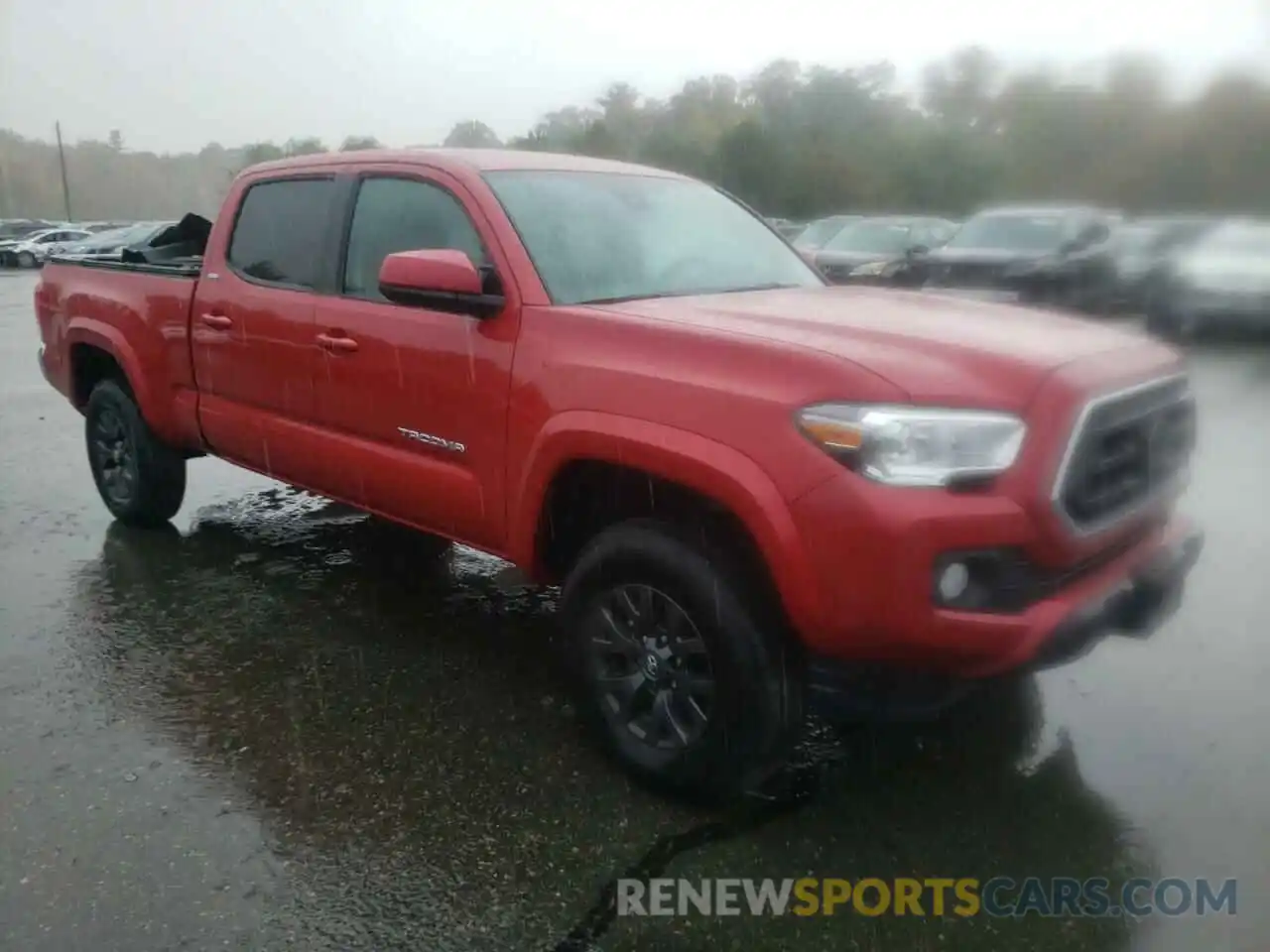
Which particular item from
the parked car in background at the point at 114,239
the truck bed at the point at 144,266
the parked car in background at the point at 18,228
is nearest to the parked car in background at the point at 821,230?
the truck bed at the point at 144,266

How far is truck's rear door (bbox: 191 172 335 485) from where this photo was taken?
4.37 m

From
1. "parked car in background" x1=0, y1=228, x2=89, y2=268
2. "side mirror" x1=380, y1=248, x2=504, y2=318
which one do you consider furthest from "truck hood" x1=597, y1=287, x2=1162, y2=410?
"parked car in background" x1=0, y1=228, x2=89, y2=268

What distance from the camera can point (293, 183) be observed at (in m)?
4.69

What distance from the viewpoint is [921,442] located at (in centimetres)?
264

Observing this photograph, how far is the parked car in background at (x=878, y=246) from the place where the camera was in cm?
1390

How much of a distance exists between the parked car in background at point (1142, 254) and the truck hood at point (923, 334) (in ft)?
21.5

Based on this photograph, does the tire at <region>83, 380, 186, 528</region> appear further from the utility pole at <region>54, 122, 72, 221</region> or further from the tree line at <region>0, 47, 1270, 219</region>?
the utility pole at <region>54, 122, 72, 221</region>

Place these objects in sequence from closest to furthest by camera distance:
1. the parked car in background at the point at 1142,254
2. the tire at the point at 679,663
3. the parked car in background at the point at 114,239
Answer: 1. the tire at the point at 679,663
2. the parked car in background at the point at 1142,254
3. the parked car in background at the point at 114,239

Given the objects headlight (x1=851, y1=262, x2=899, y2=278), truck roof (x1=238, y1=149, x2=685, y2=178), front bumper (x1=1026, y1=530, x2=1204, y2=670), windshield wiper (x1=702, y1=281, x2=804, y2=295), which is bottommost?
headlight (x1=851, y1=262, x2=899, y2=278)

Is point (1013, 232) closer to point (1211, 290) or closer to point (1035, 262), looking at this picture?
point (1035, 262)

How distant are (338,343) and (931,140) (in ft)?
30.4

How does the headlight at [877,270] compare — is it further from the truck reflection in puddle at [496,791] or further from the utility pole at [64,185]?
the utility pole at [64,185]

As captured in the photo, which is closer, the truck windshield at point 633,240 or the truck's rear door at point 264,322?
the truck windshield at point 633,240

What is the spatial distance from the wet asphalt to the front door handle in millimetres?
1150
